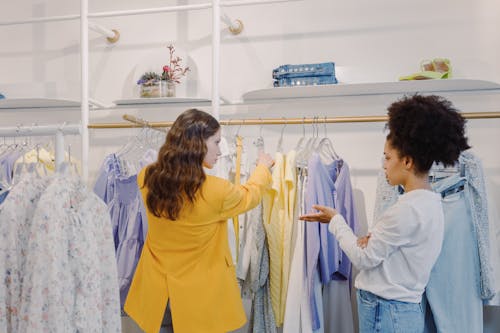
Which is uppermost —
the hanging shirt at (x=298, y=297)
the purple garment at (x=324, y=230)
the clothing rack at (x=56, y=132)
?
the clothing rack at (x=56, y=132)

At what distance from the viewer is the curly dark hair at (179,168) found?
194 centimetres

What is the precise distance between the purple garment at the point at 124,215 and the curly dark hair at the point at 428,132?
4.33 feet

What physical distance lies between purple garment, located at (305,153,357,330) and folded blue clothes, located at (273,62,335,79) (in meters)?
0.50

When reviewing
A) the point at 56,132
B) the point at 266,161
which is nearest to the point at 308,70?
the point at 266,161

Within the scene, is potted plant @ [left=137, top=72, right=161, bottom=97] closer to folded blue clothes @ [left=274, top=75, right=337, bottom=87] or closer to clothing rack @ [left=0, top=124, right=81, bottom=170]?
folded blue clothes @ [left=274, top=75, right=337, bottom=87]

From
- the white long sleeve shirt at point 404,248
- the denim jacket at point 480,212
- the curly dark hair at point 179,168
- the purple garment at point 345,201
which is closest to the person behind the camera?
the white long sleeve shirt at point 404,248

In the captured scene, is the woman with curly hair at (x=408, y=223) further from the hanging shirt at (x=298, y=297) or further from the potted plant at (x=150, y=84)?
the potted plant at (x=150, y=84)

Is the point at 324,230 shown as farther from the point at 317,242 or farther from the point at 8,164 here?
the point at 8,164

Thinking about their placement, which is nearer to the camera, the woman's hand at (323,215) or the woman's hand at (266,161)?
the woman's hand at (323,215)

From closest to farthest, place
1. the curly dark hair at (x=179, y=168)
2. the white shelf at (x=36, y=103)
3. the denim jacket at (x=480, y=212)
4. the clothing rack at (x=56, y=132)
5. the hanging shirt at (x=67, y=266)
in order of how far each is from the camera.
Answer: the hanging shirt at (x=67, y=266) < the clothing rack at (x=56, y=132) < the curly dark hair at (x=179, y=168) < the denim jacket at (x=480, y=212) < the white shelf at (x=36, y=103)

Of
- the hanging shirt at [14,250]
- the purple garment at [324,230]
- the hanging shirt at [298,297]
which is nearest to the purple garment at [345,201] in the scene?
the purple garment at [324,230]

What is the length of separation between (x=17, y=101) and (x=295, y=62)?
174cm

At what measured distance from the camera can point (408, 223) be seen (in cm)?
170

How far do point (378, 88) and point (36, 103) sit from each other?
2135 mm
